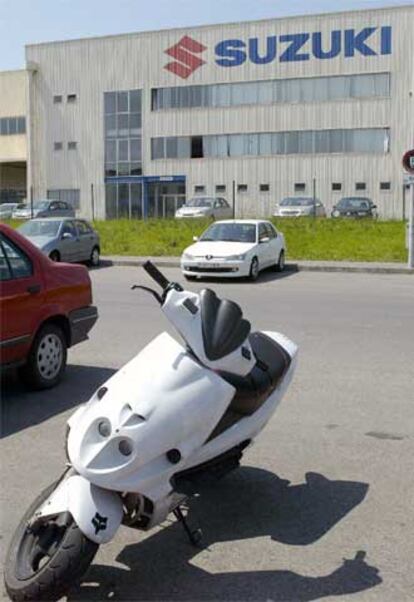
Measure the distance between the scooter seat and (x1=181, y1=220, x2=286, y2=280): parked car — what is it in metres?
12.9

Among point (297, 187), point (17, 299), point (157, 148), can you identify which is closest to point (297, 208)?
point (297, 187)

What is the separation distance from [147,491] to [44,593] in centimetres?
59

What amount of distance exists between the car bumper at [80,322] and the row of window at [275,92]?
1922 inches

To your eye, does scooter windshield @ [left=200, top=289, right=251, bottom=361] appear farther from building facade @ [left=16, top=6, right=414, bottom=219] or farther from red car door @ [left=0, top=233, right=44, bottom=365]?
building facade @ [left=16, top=6, right=414, bottom=219]

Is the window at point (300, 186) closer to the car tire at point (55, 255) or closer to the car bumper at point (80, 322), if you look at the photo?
the car tire at point (55, 255)

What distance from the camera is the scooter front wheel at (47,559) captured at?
3053 millimetres

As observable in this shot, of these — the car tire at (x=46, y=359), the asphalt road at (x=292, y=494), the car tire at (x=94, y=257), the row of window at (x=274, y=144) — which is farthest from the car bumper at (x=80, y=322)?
the row of window at (x=274, y=144)

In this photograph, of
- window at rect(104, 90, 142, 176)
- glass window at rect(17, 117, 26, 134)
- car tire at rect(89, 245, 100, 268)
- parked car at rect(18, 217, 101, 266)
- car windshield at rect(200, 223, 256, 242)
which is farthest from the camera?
glass window at rect(17, 117, 26, 134)

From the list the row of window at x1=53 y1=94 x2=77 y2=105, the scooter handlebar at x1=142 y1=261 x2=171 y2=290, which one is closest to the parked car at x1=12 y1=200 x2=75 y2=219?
the row of window at x1=53 y1=94 x2=77 y2=105

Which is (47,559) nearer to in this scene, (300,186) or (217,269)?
(217,269)

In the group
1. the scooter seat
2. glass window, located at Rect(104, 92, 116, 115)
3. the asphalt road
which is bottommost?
the asphalt road

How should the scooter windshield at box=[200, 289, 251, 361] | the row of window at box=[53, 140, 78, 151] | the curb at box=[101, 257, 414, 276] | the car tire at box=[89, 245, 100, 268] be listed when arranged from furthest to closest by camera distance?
the row of window at box=[53, 140, 78, 151] < the car tire at box=[89, 245, 100, 268] < the curb at box=[101, 257, 414, 276] < the scooter windshield at box=[200, 289, 251, 361]

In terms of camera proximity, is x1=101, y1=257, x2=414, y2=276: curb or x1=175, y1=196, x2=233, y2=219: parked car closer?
x1=101, y1=257, x2=414, y2=276: curb

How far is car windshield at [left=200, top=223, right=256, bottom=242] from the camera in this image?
18.6 m
